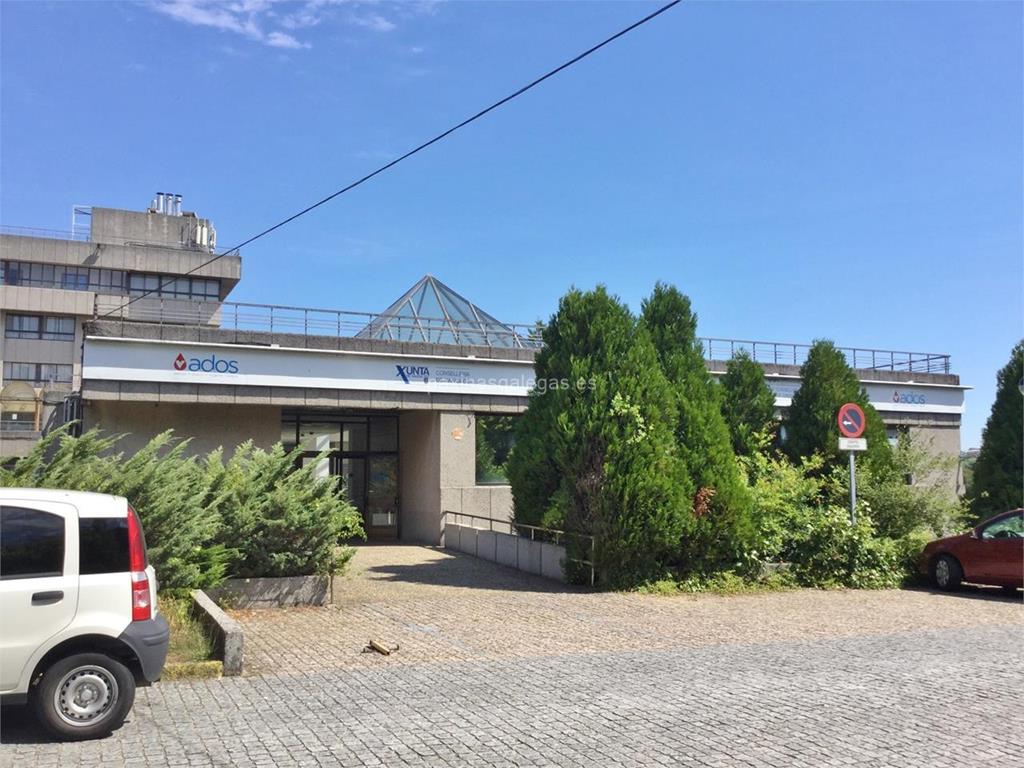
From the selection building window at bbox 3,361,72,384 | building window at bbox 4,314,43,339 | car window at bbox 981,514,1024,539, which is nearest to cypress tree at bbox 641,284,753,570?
car window at bbox 981,514,1024,539

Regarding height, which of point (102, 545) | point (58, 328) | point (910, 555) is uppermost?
point (58, 328)

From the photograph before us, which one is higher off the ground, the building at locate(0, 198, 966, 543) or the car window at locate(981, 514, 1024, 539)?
the building at locate(0, 198, 966, 543)

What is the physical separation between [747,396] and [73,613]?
63.9 feet

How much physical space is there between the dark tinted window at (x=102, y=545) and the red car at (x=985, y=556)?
13.3 meters

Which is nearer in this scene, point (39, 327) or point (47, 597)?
point (47, 597)

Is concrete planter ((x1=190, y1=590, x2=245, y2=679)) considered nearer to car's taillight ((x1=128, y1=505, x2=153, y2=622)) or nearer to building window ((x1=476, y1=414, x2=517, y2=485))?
car's taillight ((x1=128, y1=505, x2=153, y2=622))

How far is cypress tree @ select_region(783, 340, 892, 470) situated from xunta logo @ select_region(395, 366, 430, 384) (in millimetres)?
8897

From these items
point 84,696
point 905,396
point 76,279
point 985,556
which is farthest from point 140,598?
point 76,279

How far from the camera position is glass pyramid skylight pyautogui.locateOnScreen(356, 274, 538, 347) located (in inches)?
864

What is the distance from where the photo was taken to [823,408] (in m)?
20.8

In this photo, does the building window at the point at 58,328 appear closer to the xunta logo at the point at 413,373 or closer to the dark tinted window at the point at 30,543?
the xunta logo at the point at 413,373

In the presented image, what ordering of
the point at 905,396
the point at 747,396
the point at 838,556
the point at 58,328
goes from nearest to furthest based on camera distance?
the point at 838,556
the point at 747,396
the point at 905,396
the point at 58,328

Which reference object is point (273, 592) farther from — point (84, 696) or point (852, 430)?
point (852, 430)

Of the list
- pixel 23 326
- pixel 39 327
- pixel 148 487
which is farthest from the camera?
pixel 39 327
